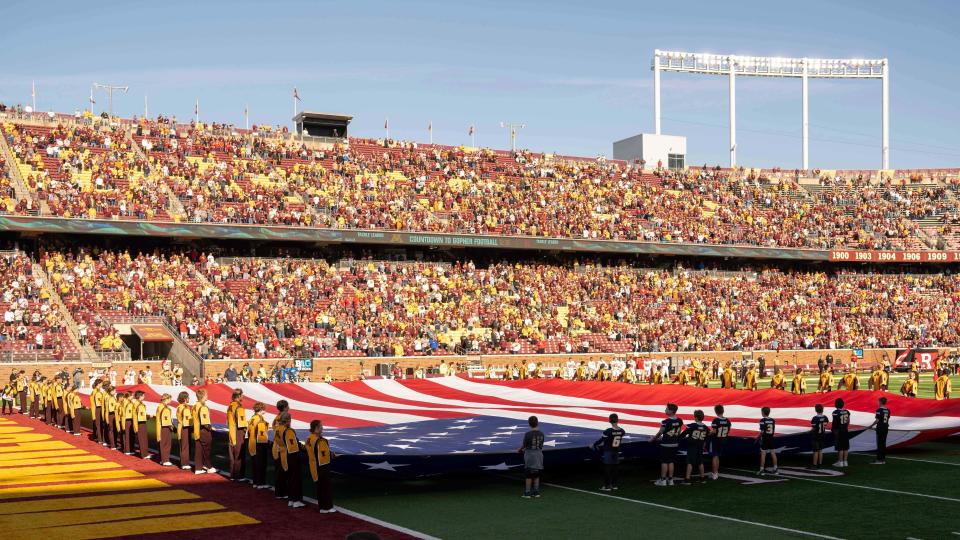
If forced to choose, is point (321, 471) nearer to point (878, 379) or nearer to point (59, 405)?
point (59, 405)

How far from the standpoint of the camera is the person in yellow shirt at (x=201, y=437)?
16438mm

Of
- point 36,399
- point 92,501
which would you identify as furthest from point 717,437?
point 36,399

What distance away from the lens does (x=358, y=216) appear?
4550cm

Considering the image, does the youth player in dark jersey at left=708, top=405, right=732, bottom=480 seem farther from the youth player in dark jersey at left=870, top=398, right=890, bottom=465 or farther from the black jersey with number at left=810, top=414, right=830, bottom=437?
the youth player in dark jersey at left=870, top=398, right=890, bottom=465

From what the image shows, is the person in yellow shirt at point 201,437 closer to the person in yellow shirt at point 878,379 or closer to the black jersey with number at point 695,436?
the black jersey with number at point 695,436

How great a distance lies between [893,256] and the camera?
54.9m

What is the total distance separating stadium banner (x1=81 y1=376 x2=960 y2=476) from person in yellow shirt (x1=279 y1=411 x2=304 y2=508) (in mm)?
703

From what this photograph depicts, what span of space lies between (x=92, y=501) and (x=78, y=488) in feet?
4.43

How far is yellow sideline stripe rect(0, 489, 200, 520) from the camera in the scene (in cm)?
1353

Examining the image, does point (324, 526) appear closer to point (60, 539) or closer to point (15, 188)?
point (60, 539)

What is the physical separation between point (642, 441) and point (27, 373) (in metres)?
23.6

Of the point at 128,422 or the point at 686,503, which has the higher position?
the point at 128,422

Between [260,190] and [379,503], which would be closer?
[379,503]

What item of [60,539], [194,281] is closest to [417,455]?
[60,539]
